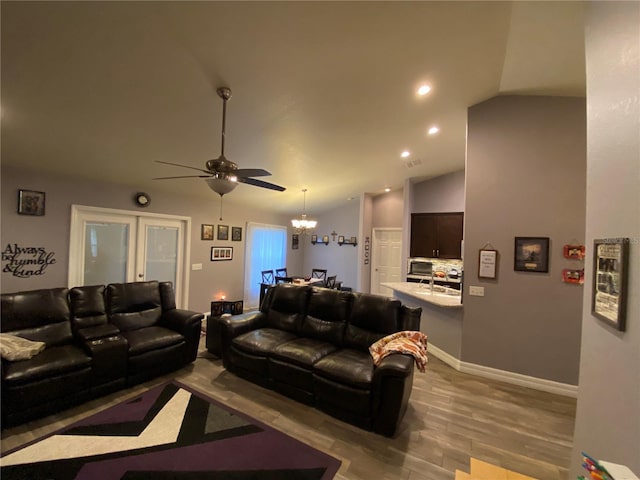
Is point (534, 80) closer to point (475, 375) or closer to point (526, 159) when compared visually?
point (526, 159)

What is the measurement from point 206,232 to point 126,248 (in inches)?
56.8

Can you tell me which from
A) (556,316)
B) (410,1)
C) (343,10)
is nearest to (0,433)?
(343,10)

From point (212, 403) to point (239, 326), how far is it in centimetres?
87

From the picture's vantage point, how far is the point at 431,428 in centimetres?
238

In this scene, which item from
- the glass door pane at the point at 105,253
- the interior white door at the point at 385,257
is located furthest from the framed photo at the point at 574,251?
the glass door pane at the point at 105,253

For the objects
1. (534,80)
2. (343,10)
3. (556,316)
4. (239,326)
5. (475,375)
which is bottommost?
(475,375)

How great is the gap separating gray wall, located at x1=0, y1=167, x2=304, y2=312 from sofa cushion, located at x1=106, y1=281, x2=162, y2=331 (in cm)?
117

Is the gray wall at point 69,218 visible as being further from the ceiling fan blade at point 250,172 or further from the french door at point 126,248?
the ceiling fan blade at point 250,172

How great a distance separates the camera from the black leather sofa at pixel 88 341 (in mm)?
2271

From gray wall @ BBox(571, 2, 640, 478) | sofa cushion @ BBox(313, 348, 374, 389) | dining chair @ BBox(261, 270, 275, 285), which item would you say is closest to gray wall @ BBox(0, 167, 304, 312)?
dining chair @ BBox(261, 270, 275, 285)

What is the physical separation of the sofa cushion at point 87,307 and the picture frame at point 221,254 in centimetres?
265

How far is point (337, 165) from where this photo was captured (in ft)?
15.7

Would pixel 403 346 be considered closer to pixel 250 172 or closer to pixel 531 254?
pixel 531 254

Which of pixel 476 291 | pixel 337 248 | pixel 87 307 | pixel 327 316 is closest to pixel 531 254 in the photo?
pixel 476 291
